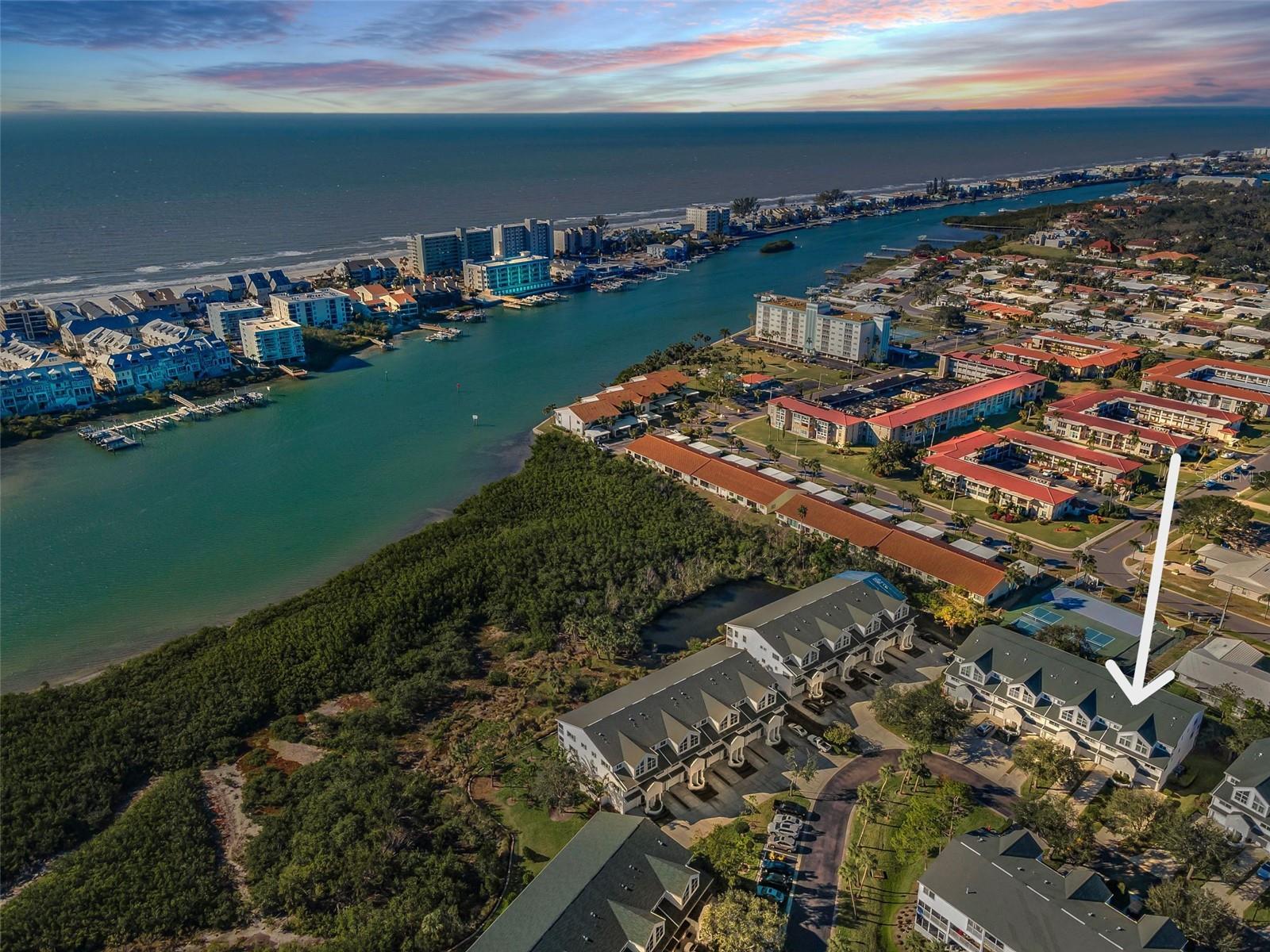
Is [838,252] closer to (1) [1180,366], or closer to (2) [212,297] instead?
(1) [1180,366]

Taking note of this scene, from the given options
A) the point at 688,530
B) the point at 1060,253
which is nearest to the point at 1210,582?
the point at 688,530

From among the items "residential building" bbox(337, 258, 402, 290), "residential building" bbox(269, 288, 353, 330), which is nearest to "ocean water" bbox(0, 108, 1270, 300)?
"residential building" bbox(337, 258, 402, 290)

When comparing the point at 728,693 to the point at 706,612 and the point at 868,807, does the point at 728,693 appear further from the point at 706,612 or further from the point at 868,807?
the point at 706,612

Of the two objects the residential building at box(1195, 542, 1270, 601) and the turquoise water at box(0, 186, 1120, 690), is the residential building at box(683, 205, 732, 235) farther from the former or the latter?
the residential building at box(1195, 542, 1270, 601)

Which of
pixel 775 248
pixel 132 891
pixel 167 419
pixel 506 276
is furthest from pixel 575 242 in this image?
pixel 132 891

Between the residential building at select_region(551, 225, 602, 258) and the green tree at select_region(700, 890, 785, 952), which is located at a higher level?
the residential building at select_region(551, 225, 602, 258)

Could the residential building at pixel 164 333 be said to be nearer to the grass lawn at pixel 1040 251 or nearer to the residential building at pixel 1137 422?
the residential building at pixel 1137 422
